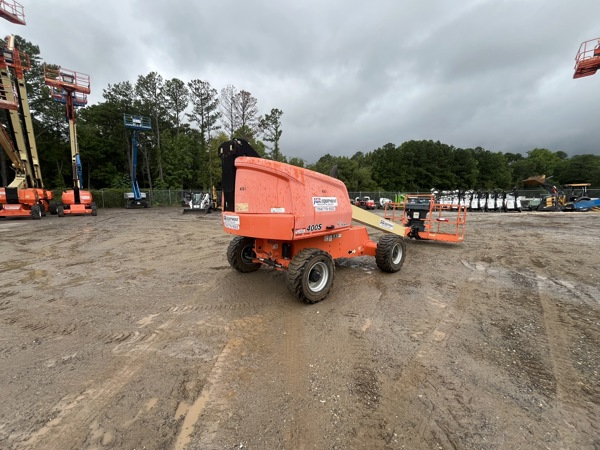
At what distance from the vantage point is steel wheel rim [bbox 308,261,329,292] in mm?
4309

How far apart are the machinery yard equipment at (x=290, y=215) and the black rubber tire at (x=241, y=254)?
0.70m

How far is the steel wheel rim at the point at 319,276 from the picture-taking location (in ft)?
14.1

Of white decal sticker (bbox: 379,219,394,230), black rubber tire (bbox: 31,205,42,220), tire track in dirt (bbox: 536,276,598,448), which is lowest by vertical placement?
tire track in dirt (bbox: 536,276,598,448)

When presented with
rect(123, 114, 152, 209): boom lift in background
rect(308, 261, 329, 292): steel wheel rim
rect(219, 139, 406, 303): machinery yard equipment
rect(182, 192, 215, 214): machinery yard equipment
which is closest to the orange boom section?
rect(219, 139, 406, 303): machinery yard equipment

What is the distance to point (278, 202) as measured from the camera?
3932 millimetres

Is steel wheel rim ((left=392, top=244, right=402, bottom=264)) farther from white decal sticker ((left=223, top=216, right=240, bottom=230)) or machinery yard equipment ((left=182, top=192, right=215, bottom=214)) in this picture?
machinery yard equipment ((left=182, top=192, right=215, bottom=214))

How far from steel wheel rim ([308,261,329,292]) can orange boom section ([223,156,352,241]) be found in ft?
1.73

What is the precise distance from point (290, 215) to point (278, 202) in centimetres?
27

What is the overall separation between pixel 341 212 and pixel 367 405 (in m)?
3.03

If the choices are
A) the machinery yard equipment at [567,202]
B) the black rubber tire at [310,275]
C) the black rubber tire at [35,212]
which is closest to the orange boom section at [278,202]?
the black rubber tire at [310,275]

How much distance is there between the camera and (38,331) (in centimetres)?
335

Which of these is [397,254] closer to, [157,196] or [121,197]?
[157,196]

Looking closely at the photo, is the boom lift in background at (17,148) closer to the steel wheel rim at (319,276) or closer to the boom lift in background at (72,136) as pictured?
the boom lift in background at (72,136)

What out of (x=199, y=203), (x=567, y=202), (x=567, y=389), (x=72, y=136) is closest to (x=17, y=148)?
(x=72, y=136)
